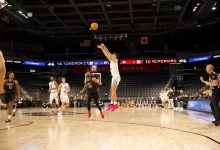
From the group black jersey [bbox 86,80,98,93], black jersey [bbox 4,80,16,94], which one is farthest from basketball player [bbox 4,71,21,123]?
black jersey [bbox 86,80,98,93]

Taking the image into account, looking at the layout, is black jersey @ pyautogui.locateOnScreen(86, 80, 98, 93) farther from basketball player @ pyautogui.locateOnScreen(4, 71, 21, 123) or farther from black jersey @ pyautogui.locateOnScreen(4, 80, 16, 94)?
black jersey @ pyautogui.locateOnScreen(4, 80, 16, 94)

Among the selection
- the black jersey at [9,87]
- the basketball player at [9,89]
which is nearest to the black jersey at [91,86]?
the basketball player at [9,89]

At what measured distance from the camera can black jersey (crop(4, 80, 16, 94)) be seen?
985 centimetres

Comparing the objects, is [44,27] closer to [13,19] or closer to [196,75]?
[13,19]

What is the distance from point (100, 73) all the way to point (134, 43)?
20.3 ft

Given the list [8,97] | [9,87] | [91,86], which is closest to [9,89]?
[9,87]

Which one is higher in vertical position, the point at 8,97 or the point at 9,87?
the point at 9,87

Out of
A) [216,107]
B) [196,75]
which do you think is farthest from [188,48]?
[216,107]

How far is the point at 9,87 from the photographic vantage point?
32.6 ft

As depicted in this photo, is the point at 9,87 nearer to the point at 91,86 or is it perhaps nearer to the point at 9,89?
the point at 9,89

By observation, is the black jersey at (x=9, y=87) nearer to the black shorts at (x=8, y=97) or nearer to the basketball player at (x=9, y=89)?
the basketball player at (x=9, y=89)

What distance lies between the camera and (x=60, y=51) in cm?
3759

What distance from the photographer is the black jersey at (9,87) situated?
985cm

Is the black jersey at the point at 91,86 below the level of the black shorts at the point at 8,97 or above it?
above
